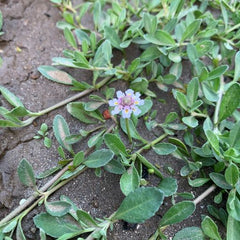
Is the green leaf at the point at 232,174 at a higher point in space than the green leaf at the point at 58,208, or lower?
higher

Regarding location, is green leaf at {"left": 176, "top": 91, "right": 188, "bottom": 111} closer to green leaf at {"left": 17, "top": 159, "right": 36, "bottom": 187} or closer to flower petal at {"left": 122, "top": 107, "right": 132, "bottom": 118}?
flower petal at {"left": 122, "top": 107, "right": 132, "bottom": 118}

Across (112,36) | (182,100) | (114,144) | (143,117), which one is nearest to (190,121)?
(182,100)

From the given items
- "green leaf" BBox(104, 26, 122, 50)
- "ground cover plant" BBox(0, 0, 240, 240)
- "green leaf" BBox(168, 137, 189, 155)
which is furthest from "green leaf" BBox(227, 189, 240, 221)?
"green leaf" BBox(104, 26, 122, 50)

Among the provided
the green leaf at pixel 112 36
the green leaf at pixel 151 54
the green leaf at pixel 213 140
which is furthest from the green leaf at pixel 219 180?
the green leaf at pixel 112 36

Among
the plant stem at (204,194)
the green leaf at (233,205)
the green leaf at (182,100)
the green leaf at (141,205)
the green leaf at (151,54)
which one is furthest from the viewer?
the green leaf at (151,54)

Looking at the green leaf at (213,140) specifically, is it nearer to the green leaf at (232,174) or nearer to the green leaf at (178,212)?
the green leaf at (232,174)

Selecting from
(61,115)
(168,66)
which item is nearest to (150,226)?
(61,115)

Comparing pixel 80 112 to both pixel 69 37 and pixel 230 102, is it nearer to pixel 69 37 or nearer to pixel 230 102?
pixel 69 37
